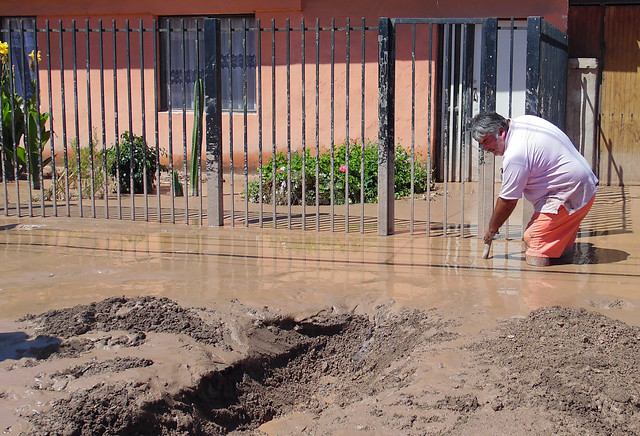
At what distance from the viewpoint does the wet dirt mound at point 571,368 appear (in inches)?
131

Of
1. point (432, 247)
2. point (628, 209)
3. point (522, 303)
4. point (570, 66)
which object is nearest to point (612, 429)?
point (522, 303)

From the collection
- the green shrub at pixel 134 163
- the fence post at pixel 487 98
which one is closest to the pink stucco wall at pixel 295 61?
the green shrub at pixel 134 163

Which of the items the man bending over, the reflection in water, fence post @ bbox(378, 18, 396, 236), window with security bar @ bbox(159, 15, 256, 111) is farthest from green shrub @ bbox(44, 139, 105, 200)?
the man bending over

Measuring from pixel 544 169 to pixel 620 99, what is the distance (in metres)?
5.97

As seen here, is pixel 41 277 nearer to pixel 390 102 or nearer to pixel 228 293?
pixel 228 293

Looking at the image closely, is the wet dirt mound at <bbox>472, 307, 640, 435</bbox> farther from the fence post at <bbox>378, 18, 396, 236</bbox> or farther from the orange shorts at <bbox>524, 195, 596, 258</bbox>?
the fence post at <bbox>378, 18, 396, 236</bbox>

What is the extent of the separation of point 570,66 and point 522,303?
6.80m

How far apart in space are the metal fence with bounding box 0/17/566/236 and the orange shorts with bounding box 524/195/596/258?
1.19 m

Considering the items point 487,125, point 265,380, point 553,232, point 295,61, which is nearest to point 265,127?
point 295,61

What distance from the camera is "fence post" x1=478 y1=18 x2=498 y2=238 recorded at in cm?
704

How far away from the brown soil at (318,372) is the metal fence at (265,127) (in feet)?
9.83

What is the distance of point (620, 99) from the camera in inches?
436

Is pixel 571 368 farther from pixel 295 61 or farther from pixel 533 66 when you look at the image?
pixel 295 61

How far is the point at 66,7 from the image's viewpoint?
12.1m
